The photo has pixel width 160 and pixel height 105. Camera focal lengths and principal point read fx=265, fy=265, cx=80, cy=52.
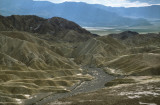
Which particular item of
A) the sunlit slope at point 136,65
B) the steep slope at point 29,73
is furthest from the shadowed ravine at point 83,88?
the sunlit slope at point 136,65

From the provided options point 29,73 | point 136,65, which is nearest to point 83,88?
point 29,73

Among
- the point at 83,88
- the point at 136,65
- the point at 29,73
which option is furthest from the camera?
the point at 136,65

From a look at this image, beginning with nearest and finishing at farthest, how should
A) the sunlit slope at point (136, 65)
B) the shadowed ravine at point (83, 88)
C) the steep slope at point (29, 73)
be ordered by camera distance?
1. the shadowed ravine at point (83, 88)
2. the steep slope at point (29, 73)
3. the sunlit slope at point (136, 65)

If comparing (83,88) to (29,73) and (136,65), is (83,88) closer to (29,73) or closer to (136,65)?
(29,73)

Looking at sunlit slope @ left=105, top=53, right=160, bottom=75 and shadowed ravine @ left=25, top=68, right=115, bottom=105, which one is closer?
shadowed ravine @ left=25, top=68, right=115, bottom=105

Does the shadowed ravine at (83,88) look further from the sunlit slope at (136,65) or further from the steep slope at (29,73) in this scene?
the sunlit slope at (136,65)

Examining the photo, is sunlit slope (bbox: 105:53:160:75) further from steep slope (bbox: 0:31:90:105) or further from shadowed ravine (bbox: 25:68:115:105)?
steep slope (bbox: 0:31:90:105)

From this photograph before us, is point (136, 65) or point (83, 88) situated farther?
point (136, 65)

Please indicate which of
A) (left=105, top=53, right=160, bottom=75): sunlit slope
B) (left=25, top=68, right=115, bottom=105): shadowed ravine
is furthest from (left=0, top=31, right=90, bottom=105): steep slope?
(left=105, top=53, right=160, bottom=75): sunlit slope

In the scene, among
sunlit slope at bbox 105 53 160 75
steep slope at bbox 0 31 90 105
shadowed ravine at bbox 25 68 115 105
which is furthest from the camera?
sunlit slope at bbox 105 53 160 75

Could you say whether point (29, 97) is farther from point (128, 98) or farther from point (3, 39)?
point (3, 39)

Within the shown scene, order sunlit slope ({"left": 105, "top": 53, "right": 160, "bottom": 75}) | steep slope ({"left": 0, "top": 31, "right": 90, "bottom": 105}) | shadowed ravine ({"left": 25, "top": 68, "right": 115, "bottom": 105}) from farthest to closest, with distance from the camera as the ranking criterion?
1. sunlit slope ({"left": 105, "top": 53, "right": 160, "bottom": 75})
2. steep slope ({"left": 0, "top": 31, "right": 90, "bottom": 105})
3. shadowed ravine ({"left": 25, "top": 68, "right": 115, "bottom": 105})
